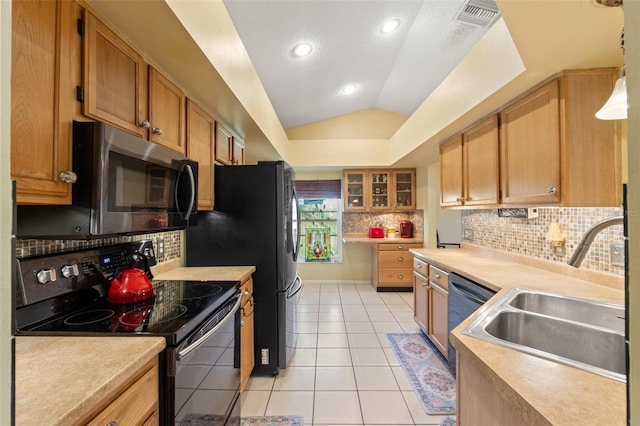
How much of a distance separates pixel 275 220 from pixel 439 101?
1839mm

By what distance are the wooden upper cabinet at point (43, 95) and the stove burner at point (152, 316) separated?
500 mm

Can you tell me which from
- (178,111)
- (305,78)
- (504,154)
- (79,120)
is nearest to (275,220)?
(178,111)

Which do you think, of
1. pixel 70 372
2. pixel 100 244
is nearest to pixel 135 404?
pixel 70 372

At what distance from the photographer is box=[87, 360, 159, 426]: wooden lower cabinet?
2.39 ft

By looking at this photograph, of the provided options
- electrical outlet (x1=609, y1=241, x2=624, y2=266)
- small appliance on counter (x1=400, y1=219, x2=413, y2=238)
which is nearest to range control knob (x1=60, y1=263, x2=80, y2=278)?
electrical outlet (x1=609, y1=241, x2=624, y2=266)

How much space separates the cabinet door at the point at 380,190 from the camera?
475cm

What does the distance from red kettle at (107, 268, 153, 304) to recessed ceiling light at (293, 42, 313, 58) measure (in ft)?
7.56

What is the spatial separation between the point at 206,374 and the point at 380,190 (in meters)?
4.03

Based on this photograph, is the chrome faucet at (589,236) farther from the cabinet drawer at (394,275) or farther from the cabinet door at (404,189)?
the cabinet door at (404,189)

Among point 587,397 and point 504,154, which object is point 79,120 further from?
point 504,154

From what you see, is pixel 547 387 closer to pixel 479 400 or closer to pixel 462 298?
pixel 479 400

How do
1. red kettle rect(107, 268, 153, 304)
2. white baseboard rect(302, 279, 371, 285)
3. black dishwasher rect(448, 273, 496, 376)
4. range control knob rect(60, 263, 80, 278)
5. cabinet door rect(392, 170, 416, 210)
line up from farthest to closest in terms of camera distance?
white baseboard rect(302, 279, 371, 285) → cabinet door rect(392, 170, 416, 210) → black dishwasher rect(448, 273, 496, 376) → red kettle rect(107, 268, 153, 304) → range control knob rect(60, 263, 80, 278)

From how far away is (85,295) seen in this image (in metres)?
1.27

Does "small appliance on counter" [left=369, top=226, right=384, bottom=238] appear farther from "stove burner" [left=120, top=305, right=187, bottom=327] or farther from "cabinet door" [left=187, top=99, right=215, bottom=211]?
"stove burner" [left=120, top=305, right=187, bottom=327]
